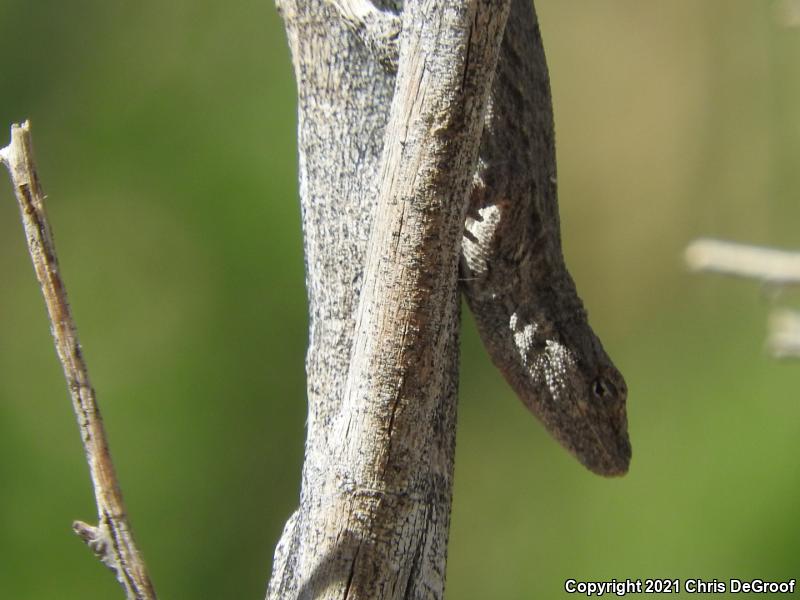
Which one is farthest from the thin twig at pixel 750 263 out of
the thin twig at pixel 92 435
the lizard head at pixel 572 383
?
the thin twig at pixel 92 435

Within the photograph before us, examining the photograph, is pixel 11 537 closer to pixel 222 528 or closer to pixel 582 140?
pixel 222 528

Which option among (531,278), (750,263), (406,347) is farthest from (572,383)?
(406,347)

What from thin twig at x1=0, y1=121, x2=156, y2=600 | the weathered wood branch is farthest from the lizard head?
thin twig at x1=0, y1=121, x2=156, y2=600

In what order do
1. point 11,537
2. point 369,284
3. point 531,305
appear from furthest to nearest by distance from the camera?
point 11,537, point 531,305, point 369,284

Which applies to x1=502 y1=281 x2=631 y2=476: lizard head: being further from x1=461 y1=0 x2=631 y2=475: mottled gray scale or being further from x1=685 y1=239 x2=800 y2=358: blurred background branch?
x1=685 y1=239 x2=800 y2=358: blurred background branch

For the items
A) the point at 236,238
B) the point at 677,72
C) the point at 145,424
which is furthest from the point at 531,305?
the point at 677,72

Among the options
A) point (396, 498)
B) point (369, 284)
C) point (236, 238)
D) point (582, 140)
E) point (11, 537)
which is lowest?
point (396, 498)
